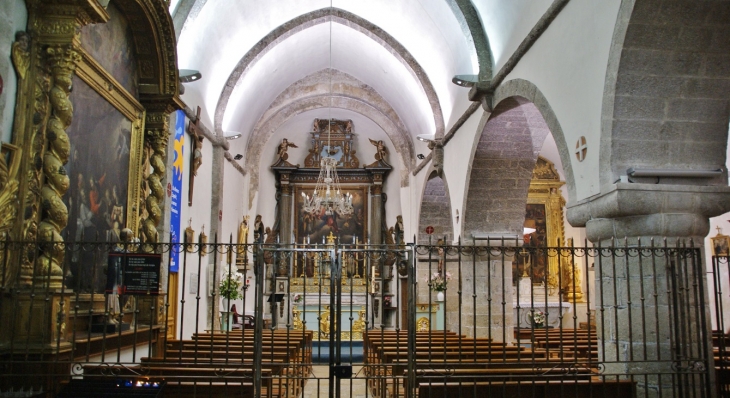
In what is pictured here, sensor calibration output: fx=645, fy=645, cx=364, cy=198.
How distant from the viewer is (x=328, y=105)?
1891cm

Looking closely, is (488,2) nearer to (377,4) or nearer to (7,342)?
(377,4)

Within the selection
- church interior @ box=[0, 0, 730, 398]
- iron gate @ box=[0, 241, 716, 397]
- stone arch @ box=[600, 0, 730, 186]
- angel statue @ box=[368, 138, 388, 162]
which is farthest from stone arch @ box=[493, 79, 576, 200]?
angel statue @ box=[368, 138, 388, 162]

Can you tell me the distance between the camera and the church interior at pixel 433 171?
545cm

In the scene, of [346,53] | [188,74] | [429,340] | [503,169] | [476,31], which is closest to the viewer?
[429,340]

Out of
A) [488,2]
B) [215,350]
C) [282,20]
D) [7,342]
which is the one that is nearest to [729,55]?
[488,2]

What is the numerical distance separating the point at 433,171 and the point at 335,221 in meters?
5.77

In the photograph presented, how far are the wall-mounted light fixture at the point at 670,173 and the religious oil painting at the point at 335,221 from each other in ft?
45.6

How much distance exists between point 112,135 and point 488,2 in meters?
5.89

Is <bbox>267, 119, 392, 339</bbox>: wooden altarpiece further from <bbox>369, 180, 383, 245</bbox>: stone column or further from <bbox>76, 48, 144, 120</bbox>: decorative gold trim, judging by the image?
<bbox>76, 48, 144, 120</bbox>: decorative gold trim

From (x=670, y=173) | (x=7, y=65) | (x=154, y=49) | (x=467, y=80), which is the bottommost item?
(x=670, y=173)

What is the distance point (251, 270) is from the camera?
1819 cm

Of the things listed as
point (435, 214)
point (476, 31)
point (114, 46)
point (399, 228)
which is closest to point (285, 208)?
point (399, 228)

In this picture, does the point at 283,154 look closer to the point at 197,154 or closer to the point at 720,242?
the point at 197,154

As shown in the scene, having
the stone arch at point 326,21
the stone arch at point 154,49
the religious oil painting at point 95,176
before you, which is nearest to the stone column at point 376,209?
the stone arch at point 326,21
